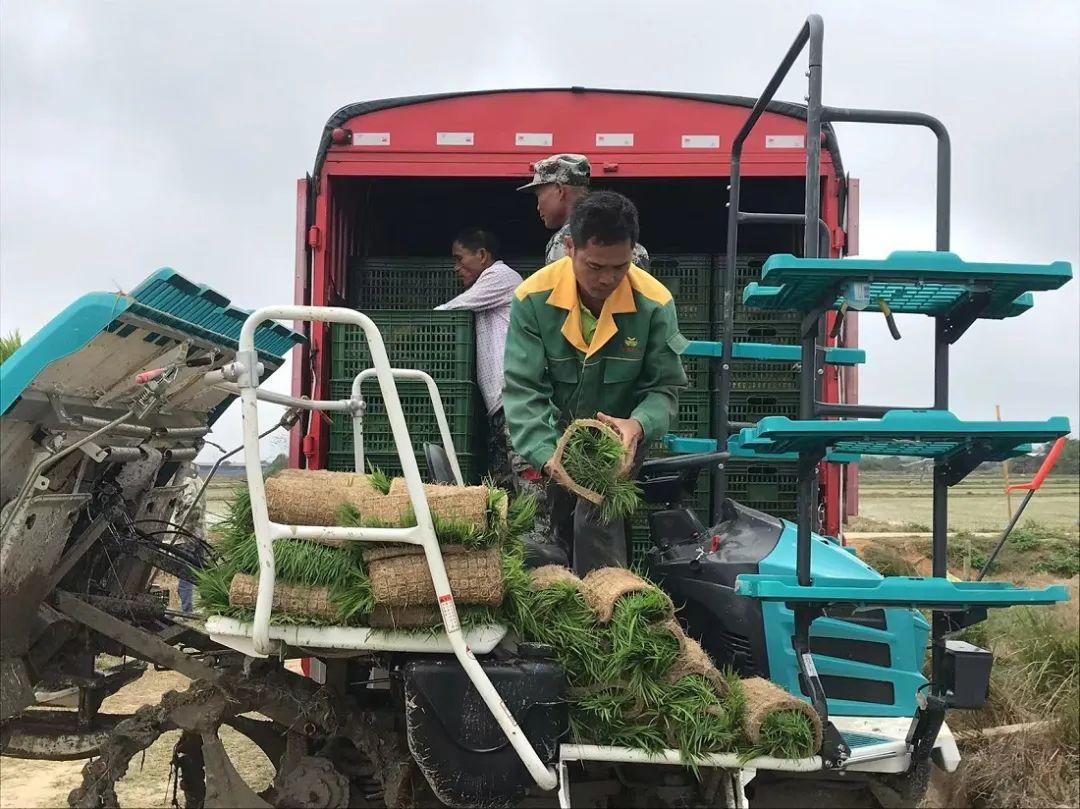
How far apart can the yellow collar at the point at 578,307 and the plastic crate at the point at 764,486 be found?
162cm

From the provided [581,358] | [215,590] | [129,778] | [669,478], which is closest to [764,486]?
[669,478]

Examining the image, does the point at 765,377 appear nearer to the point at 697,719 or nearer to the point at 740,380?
the point at 740,380

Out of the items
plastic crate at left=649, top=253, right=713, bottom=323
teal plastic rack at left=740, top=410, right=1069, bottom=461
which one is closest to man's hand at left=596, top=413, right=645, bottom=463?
teal plastic rack at left=740, top=410, right=1069, bottom=461

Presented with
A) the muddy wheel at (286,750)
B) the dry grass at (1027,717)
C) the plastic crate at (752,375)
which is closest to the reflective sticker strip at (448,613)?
the muddy wheel at (286,750)

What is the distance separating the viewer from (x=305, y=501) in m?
2.70

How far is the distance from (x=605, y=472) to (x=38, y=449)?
1.93 metres

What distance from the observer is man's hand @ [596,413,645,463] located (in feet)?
9.85

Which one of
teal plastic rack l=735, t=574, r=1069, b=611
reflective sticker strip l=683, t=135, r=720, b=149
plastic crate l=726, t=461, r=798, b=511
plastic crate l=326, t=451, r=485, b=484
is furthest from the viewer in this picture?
reflective sticker strip l=683, t=135, r=720, b=149

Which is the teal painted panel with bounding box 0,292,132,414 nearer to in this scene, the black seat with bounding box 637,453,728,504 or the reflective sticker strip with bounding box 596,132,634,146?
the black seat with bounding box 637,453,728,504

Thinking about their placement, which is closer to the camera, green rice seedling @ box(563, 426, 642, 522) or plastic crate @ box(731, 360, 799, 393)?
green rice seedling @ box(563, 426, 642, 522)

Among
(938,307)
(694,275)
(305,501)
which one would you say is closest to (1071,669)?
(694,275)

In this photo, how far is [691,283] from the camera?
4.98 metres

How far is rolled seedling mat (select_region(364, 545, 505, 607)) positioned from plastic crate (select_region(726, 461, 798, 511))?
7.75 ft

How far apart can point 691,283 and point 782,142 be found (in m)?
0.88
